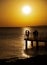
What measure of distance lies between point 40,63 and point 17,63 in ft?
1.42

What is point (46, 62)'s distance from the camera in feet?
12.1

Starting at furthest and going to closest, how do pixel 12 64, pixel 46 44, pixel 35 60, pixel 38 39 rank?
pixel 46 44 → pixel 38 39 → pixel 35 60 → pixel 12 64

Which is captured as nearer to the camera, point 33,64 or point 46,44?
point 33,64

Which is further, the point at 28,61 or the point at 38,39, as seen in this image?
the point at 38,39

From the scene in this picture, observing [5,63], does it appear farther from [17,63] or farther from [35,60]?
[35,60]

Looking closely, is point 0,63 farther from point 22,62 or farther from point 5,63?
point 22,62

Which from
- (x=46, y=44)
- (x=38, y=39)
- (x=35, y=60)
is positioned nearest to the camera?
(x=35, y=60)

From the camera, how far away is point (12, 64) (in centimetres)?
348

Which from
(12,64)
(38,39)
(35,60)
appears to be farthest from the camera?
(38,39)

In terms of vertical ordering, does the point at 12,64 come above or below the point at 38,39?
below

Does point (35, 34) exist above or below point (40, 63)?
above

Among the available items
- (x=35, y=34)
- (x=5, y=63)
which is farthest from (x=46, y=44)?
(x=5, y=63)

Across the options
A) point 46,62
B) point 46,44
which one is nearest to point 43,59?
point 46,62

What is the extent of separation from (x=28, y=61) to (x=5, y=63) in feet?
1.46
